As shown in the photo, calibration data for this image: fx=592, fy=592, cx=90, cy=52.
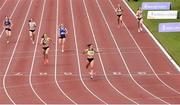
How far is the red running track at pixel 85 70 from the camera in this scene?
70.7 ft

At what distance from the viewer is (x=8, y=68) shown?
2634 cm

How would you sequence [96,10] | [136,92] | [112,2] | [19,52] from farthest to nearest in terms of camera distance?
[112,2]
[96,10]
[19,52]
[136,92]

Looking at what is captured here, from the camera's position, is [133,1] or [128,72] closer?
[128,72]

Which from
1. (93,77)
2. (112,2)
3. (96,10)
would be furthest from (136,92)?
(112,2)

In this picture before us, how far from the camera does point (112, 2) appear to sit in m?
50.1

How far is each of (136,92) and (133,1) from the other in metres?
29.1

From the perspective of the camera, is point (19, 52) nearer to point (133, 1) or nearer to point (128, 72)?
point (128, 72)

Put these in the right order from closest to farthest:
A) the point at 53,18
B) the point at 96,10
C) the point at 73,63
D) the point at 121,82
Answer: the point at 121,82 < the point at 73,63 < the point at 53,18 < the point at 96,10

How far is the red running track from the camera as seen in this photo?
2155cm

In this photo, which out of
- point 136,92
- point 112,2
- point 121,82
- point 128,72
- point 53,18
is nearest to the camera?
point 136,92

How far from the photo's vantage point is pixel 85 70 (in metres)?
25.8

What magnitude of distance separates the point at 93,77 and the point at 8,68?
4.16 m

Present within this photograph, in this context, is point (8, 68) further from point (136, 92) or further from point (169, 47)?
point (169, 47)

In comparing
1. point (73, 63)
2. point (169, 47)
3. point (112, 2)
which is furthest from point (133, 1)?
point (73, 63)
